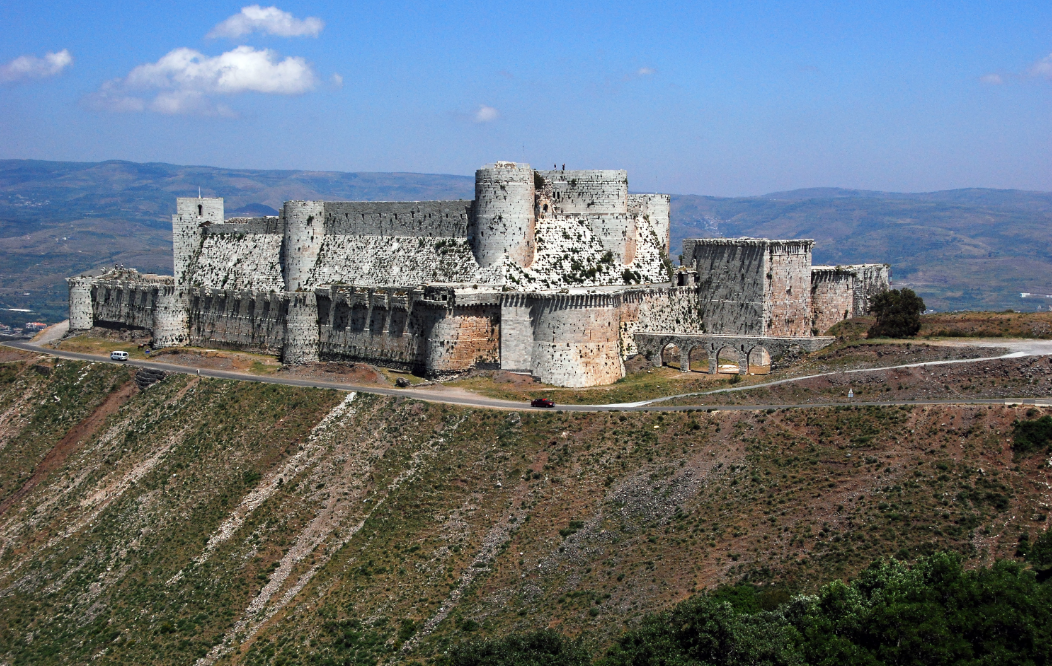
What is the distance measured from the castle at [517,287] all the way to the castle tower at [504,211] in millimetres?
92

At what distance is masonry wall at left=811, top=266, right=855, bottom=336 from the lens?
79.5 metres

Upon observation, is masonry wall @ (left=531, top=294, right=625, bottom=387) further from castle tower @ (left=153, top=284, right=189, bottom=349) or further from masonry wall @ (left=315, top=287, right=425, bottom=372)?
castle tower @ (left=153, top=284, right=189, bottom=349)

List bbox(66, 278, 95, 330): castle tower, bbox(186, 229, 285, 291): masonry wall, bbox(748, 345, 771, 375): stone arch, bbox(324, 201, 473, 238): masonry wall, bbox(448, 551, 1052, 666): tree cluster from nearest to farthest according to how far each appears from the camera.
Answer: bbox(448, 551, 1052, 666): tree cluster → bbox(748, 345, 771, 375): stone arch → bbox(324, 201, 473, 238): masonry wall → bbox(186, 229, 285, 291): masonry wall → bbox(66, 278, 95, 330): castle tower

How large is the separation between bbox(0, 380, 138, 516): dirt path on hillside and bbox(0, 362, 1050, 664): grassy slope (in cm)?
356

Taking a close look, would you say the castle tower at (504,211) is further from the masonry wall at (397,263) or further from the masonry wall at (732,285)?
the masonry wall at (732,285)

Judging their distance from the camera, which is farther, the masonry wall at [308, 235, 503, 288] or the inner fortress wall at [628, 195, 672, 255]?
the inner fortress wall at [628, 195, 672, 255]

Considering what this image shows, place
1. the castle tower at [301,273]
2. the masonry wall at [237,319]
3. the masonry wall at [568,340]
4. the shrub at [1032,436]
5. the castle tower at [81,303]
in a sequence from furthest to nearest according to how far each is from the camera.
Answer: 1. the castle tower at [81,303]
2. the masonry wall at [237,319]
3. the castle tower at [301,273]
4. the masonry wall at [568,340]
5. the shrub at [1032,436]

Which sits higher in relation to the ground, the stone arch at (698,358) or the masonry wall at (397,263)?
the masonry wall at (397,263)

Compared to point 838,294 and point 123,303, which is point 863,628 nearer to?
point 838,294

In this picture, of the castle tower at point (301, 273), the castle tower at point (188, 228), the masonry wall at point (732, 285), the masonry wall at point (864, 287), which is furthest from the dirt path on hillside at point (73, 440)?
the masonry wall at point (864, 287)

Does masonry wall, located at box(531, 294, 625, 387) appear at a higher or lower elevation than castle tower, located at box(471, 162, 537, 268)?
lower

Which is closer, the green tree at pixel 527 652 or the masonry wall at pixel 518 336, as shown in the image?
the green tree at pixel 527 652

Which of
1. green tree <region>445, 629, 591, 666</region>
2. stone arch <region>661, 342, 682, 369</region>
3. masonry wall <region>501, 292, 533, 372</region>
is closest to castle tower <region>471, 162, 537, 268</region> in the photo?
masonry wall <region>501, 292, 533, 372</region>

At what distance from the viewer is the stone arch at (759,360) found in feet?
246
